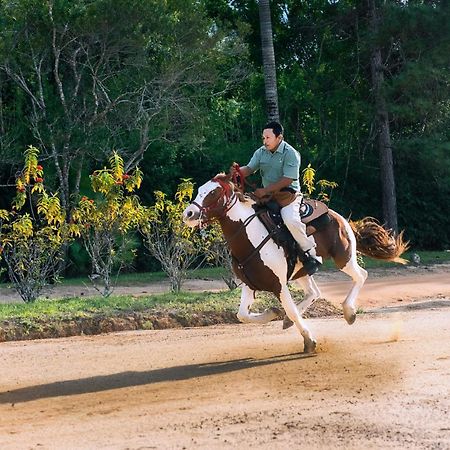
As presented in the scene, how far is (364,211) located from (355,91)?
134 inches

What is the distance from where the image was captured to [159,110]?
2302 centimetres

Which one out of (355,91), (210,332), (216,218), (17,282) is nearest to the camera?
(216,218)

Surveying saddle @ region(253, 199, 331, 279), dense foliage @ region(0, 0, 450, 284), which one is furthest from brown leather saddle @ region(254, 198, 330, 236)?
dense foliage @ region(0, 0, 450, 284)

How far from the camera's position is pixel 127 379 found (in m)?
9.89

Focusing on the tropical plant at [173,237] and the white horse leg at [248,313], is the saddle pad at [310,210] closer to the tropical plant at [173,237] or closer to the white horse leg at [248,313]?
the white horse leg at [248,313]

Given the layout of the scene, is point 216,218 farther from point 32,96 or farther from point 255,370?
point 32,96

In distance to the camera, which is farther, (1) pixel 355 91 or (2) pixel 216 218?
(1) pixel 355 91

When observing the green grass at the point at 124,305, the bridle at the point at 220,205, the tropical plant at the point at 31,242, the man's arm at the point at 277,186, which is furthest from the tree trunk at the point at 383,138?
the bridle at the point at 220,205

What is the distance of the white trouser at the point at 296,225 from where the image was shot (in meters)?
11.2

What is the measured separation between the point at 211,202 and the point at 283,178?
95 cm

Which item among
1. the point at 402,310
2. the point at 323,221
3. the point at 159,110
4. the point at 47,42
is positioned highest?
the point at 47,42

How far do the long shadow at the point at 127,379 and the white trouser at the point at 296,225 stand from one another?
4.22 feet

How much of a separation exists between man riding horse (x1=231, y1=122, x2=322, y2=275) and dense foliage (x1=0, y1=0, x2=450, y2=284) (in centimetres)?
818

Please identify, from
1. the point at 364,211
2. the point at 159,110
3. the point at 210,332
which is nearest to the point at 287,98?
the point at 364,211
